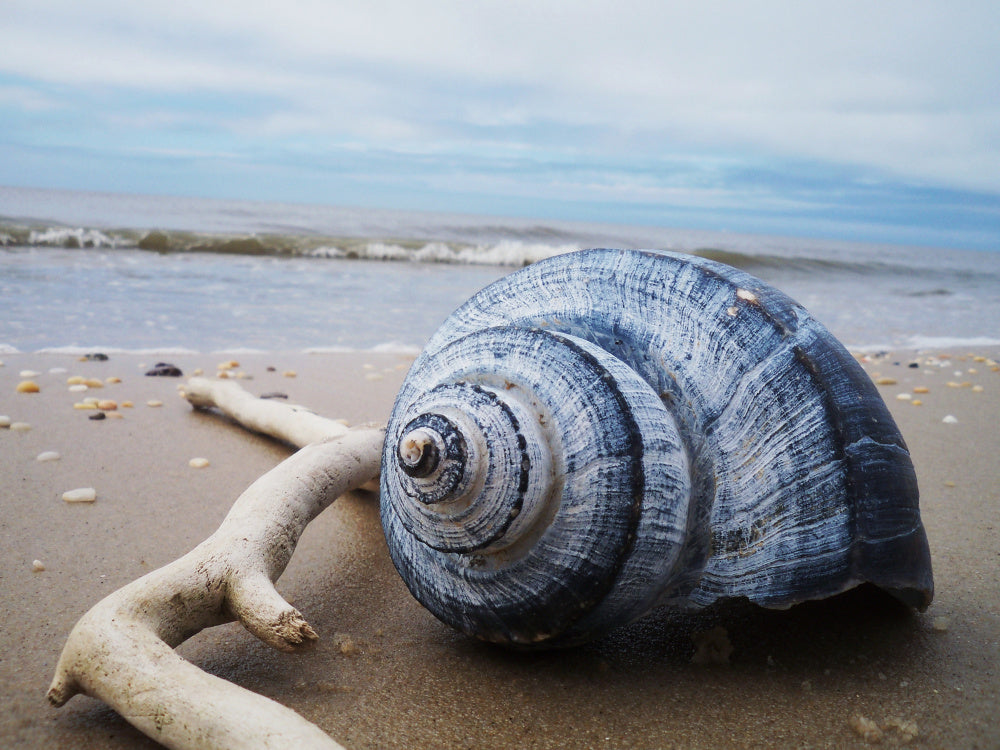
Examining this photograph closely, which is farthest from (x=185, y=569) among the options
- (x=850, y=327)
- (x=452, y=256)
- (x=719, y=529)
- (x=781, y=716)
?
(x=452, y=256)

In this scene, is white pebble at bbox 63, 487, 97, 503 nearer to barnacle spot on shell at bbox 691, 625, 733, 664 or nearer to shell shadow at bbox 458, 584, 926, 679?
shell shadow at bbox 458, 584, 926, 679

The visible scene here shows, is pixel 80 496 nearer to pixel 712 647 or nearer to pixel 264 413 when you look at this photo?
pixel 264 413

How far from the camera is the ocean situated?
7684 mm

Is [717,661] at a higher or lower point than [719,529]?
lower

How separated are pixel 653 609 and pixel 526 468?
1.92 ft

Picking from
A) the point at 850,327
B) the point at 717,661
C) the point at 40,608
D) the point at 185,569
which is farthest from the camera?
the point at 850,327

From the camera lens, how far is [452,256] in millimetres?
20062

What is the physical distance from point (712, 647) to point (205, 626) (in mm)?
1386

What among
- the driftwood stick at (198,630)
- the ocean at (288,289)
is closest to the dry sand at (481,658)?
the driftwood stick at (198,630)

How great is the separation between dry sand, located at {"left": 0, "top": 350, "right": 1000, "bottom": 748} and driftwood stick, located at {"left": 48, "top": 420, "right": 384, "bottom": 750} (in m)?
0.15

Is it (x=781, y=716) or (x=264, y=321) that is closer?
(x=781, y=716)

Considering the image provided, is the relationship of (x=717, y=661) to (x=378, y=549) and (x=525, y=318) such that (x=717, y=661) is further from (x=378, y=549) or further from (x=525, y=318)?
(x=378, y=549)

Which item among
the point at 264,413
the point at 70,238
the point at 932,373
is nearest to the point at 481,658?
the point at 264,413

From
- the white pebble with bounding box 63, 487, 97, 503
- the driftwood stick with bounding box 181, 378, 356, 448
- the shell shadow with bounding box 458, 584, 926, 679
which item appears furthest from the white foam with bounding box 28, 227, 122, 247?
the shell shadow with bounding box 458, 584, 926, 679
